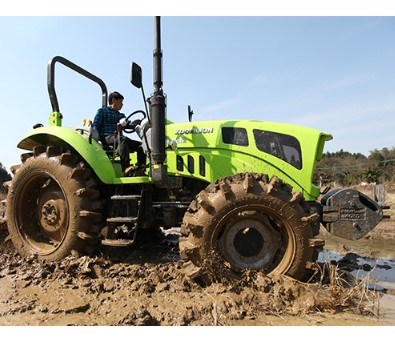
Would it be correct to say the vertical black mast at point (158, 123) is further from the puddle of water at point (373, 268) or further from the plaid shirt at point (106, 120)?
the puddle of water at point (373, 268)

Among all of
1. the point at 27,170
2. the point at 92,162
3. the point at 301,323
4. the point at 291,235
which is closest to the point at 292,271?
the point at 291,235

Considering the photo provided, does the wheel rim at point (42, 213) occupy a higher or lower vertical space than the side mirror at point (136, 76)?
lower

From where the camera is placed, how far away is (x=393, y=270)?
395 centimetres

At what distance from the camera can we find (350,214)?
3465 millimetres

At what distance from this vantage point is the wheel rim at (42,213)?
4102mm

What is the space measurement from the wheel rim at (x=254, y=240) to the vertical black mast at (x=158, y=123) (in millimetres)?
983

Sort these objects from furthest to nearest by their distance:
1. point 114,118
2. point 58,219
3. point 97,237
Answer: point 114,118 → point 58,219 → point 97,237

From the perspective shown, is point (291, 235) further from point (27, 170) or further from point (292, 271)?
point (27, 170)

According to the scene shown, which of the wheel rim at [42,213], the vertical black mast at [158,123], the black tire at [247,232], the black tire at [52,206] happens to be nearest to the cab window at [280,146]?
the black tire at [247,232]

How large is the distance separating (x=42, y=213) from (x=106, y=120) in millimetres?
1498

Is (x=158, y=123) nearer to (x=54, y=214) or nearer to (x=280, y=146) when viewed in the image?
(x=280, y=146)

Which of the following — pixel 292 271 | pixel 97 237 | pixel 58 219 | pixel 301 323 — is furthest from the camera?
pixel 58 219

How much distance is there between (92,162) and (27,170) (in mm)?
1068

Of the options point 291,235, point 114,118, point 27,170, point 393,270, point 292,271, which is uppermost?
point 114,118
